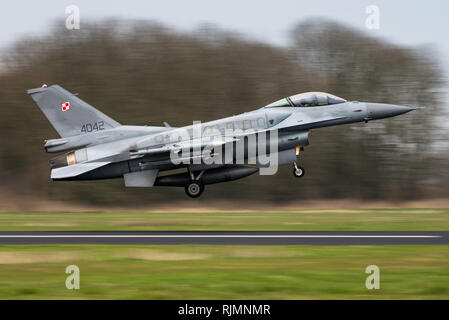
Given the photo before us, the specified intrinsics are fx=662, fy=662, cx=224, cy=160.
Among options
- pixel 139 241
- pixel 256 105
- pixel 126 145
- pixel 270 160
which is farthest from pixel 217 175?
pixel 256 105

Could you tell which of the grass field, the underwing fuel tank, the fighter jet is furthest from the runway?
the fighter jet

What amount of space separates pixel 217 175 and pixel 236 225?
Answer: 2.58 m

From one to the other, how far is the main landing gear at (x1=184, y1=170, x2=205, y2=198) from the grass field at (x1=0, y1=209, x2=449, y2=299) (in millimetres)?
8229

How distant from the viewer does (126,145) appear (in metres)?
23.7

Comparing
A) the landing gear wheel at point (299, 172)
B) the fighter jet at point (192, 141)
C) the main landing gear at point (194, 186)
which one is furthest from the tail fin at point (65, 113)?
the landing gear wheel at point (299, 172)

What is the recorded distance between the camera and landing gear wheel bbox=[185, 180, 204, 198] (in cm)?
2364

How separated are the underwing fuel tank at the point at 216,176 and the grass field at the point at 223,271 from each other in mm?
Result: 7866

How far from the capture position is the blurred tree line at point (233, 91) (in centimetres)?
3609

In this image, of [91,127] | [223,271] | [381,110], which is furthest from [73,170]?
[223,271]

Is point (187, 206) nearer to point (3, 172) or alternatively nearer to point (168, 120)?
point (168, 120)

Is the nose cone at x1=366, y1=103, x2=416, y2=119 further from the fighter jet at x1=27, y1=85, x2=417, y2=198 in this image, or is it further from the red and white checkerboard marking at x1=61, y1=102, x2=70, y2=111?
→ the red and white checkerboard marking at x1=61, y1=102, x2=70, y2=111

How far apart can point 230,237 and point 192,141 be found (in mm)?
6767

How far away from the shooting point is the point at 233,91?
36.3 metres

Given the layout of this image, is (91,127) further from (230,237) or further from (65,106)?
(230,237)
